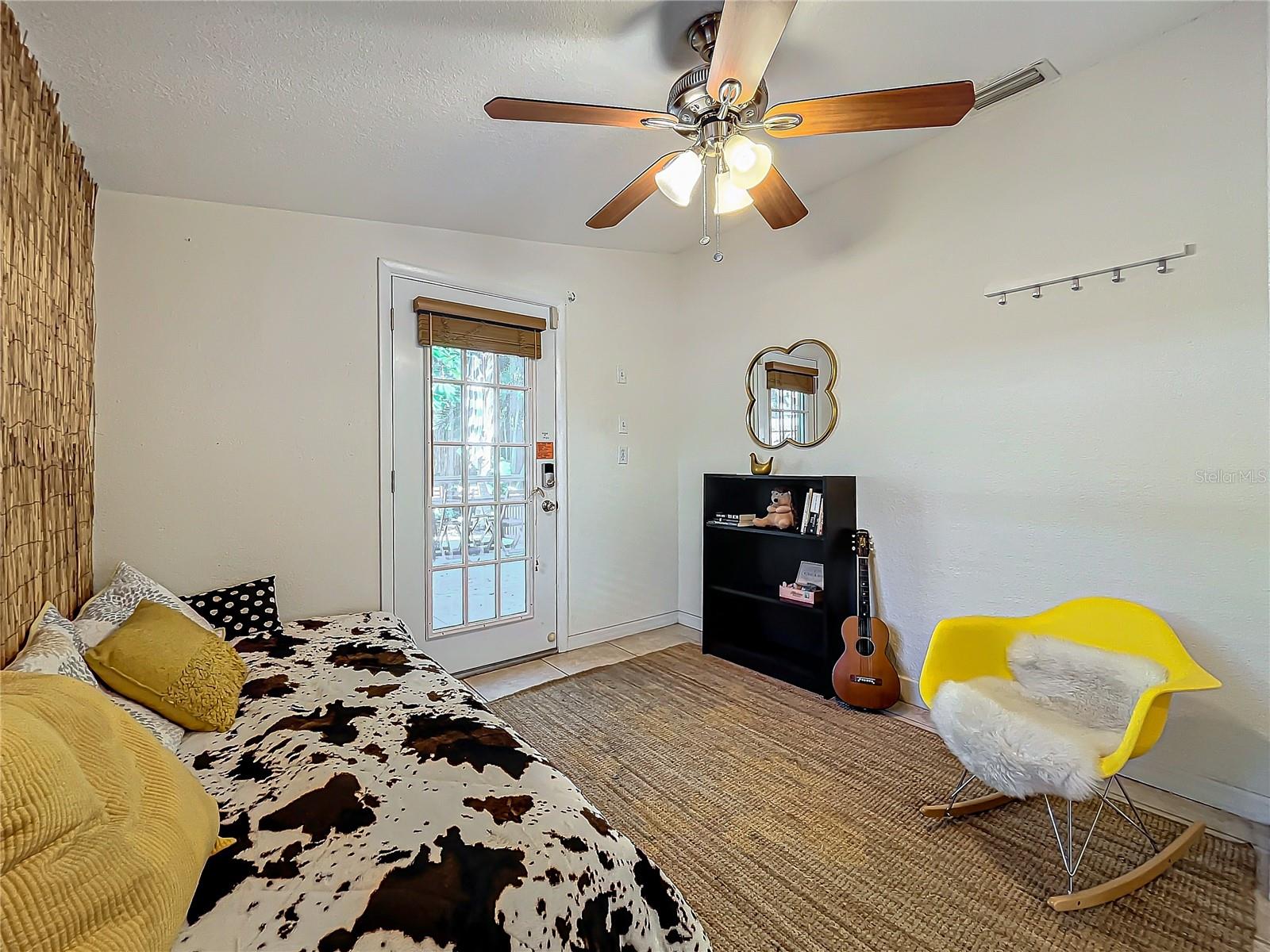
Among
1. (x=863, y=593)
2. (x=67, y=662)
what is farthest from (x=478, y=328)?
(x=863, y=593)

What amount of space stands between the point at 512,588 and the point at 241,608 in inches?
51.5

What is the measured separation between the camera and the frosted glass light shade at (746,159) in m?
1.70

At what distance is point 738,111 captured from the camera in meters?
1.66

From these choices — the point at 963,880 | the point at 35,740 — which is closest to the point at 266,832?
the point at 35,740

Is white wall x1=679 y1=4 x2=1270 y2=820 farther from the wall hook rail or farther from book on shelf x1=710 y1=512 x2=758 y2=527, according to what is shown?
book on shelf x1=710 y1=512 x2=758 y2=527

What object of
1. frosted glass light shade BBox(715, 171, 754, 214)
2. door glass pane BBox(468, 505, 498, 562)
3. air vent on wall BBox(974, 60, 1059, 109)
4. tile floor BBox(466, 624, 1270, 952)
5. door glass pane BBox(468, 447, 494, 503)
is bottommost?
tile floor BBox(466, 624, 1270, 952)

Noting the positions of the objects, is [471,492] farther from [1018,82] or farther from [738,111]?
[1018,82]

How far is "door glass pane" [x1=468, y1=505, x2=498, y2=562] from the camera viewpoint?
314cm

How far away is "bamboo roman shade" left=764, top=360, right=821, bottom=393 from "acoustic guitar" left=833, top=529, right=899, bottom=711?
898 mm

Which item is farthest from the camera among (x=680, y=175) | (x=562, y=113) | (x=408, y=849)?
(x=680, y=175)

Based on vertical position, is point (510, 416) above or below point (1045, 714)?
above

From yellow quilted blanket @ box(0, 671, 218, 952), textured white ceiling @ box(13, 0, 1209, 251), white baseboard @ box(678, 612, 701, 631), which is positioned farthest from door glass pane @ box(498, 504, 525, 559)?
yellow quilted blanket @ box(0, 671, 218, 952)

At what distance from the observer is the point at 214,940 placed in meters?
0.86

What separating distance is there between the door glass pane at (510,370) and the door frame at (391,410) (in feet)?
0.72
